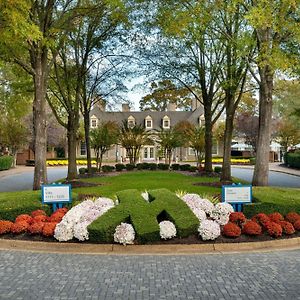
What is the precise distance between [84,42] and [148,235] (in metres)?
16.8

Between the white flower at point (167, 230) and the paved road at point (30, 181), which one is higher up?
the white flower at point (167, 230)

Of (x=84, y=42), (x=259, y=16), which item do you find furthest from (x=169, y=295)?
(x=84, y=42)

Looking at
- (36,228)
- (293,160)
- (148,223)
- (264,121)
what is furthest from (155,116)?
(148,223)

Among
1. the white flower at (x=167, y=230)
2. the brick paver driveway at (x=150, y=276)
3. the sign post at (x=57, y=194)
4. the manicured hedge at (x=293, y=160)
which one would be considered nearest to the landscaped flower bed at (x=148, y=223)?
the white flower at (x=167, y=230)

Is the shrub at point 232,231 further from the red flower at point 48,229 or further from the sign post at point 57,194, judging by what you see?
the sign post at point 57,194

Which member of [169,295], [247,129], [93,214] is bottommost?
[169,295]

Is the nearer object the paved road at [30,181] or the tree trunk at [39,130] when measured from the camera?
the tree trunk at [39,130]

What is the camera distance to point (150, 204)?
28.0 feet

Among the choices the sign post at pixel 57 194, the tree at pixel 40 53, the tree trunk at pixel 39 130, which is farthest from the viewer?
the tree trunk at pixel 39 130

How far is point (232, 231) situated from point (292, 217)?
5.48 feet

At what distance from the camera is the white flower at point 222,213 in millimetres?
8562

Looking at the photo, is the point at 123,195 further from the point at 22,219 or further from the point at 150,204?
the point at 22,219

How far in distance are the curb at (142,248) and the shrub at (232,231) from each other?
283mm

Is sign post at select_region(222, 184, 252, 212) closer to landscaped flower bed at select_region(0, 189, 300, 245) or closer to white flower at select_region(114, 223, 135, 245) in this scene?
landscaped flower bed at select_region(0, 189, 300, 245)
